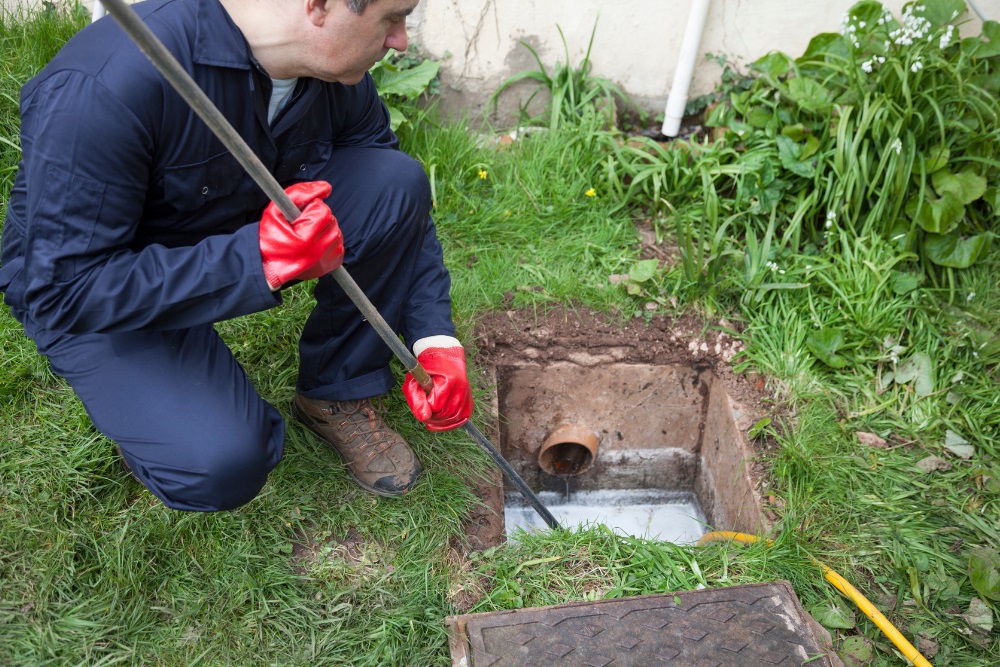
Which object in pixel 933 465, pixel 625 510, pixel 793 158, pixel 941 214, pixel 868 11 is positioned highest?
pixel 868 11

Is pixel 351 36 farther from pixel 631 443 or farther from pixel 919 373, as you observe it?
pixel 919 373

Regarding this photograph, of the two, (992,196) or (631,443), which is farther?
(631,443)

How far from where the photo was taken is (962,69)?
287 cm

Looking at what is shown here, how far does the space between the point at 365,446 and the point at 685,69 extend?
204cm

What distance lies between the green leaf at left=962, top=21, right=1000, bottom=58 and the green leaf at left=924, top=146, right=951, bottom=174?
0.39 meters

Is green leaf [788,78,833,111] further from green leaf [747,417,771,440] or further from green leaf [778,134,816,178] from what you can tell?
green leaf [747,417,771,440]

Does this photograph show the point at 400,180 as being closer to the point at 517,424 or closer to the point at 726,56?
the point at 517,424

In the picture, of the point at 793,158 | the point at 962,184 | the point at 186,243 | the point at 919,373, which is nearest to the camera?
the point at 186,243

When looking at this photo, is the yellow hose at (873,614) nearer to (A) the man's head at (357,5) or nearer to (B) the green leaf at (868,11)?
(A) the man's head at (357,5)

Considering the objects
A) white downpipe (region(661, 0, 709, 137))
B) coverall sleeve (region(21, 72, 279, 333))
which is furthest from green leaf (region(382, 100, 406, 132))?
coverall sleeve (region(21, 72, 279, 333))

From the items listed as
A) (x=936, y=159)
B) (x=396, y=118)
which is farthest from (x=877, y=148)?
(x=396, y=118)

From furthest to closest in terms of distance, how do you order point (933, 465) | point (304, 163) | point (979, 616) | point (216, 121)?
1. point (933, 465)
2. point (979, 616)
3. point (304, 163)
4. point (216, 121)

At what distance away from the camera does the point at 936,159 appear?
2.84m

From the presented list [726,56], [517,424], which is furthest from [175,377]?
[726,56]
